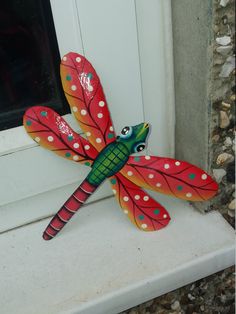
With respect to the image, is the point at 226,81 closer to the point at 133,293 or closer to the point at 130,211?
the point at 130,211

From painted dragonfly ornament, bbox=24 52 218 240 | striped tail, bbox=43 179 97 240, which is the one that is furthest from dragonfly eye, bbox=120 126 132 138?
striped tail, bbox=43 179 97 240

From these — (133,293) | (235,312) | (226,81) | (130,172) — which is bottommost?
(235,312)

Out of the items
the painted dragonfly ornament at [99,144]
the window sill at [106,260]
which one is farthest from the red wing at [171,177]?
the window sill at [106,260]

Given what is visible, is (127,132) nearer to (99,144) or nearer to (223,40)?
(99,144)

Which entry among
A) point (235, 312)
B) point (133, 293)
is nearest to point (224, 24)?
point (133, 293)

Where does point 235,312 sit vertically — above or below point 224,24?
below

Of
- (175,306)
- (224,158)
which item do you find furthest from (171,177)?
(175,306)
